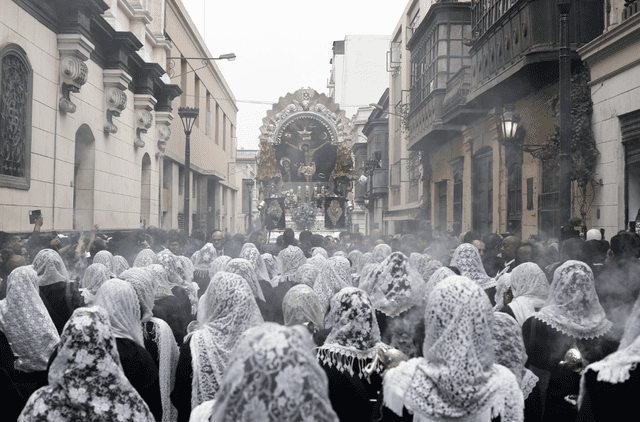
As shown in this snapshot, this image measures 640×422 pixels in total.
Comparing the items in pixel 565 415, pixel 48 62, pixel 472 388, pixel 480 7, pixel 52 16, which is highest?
pixel 480 7

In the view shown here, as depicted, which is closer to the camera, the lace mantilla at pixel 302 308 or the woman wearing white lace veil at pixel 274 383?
the woman wearing white lace veil at pixel 274 383

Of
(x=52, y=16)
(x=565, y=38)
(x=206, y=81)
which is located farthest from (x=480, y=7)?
(x=206, y=81)

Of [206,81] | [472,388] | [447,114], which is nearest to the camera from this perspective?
[472,388]

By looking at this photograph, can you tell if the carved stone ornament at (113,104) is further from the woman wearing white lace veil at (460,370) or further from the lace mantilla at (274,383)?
the lace mantilla at (274,383)

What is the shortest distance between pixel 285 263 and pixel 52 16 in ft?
21.5

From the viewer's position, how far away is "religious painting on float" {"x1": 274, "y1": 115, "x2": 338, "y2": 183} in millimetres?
36688

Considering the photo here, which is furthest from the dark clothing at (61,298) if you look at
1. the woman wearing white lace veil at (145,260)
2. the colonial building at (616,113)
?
the colonial building at (616,113)

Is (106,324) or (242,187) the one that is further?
(242,187)

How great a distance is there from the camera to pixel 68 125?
12.0 m

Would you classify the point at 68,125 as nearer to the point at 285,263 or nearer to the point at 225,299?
the point at 285,263

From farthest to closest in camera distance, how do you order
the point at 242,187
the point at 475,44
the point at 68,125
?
the point at 242,187, the point at 475,44, the point at 68,125

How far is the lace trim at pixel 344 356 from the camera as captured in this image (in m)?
3.44

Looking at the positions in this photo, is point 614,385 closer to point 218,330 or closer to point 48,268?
point 218,330

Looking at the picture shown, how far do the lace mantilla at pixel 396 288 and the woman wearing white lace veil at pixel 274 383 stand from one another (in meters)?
2.93
